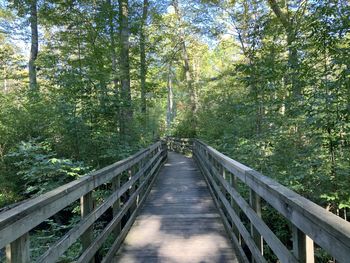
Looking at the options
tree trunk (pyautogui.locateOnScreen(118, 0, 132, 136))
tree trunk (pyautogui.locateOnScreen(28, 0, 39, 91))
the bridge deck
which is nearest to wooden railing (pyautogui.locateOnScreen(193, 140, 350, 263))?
the bridge deck

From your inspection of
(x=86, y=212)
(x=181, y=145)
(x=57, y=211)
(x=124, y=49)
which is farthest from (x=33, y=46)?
Result: (x=57, y=211)

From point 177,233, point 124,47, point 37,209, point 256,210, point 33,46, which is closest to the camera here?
point 37,209

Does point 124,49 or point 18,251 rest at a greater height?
point 124,49

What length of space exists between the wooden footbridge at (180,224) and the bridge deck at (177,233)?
0.04 ft

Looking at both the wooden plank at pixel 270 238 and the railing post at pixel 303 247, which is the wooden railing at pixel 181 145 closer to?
the wooden plank at pixel 270 238

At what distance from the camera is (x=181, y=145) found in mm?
21359

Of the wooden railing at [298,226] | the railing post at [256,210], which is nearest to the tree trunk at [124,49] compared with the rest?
the railing post at [256,210]

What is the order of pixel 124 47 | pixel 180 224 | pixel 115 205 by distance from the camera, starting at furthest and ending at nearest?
pixel 124 47 < pixel 180 224 < pixel 115 205

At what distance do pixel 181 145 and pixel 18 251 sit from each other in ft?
64.6

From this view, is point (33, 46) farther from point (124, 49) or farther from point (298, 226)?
point (298, 226)

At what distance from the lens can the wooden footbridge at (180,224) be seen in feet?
5.53

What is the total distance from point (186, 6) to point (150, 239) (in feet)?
57.9

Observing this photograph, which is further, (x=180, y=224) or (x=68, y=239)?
(x=180, y=224)

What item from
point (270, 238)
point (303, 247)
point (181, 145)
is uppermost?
point (303, 247)
